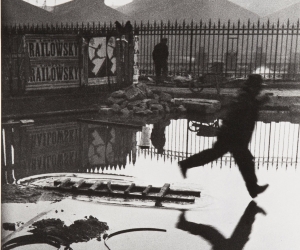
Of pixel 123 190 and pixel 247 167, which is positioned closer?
pixel 247 167

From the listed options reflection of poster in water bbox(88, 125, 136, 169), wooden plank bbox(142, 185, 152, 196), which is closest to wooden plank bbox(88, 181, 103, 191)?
reflection of poster in water bbox(88, 125, 136, 169)

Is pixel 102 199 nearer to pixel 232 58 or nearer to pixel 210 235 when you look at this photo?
pixel 210 235

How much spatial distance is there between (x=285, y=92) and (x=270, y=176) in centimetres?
67

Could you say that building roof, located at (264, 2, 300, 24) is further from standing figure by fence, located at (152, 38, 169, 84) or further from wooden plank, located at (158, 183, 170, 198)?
wooden plank, located at (158, 183, 170, 198)

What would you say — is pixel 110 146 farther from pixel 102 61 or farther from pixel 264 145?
pixel 264 145

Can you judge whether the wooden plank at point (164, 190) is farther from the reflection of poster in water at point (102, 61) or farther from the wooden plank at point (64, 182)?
the reflection of poster in water at point (102, 61)

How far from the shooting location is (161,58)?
3502mm

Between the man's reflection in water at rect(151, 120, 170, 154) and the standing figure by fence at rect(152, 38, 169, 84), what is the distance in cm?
47

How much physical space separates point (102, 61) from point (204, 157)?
1.43 m

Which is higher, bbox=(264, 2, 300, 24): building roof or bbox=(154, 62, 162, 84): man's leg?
bbox=(264, 2, 300, 24): building roof

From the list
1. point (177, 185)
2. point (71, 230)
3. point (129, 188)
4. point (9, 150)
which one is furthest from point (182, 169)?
point (9, 150)

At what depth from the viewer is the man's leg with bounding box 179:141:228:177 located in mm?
3541

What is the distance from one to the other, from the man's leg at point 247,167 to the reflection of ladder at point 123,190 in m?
0.44

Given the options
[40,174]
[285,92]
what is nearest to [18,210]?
[40,174]
